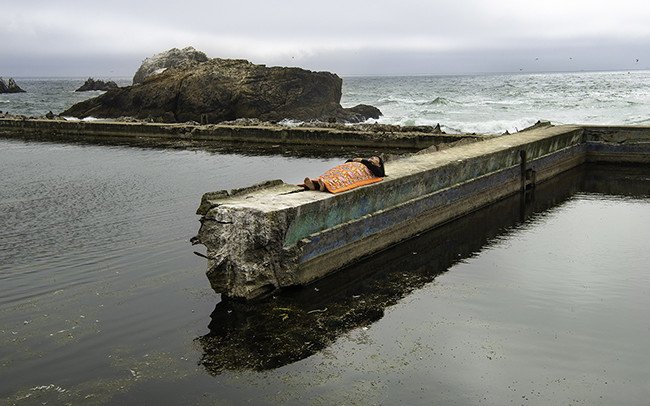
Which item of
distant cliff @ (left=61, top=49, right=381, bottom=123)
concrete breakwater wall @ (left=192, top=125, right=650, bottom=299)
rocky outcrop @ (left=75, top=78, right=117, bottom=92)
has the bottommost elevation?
concrete breakwater wall @ (left=192, top=125, right=650, bottom=299)

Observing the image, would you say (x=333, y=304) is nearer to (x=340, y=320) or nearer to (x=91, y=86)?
(x=340, y=320)

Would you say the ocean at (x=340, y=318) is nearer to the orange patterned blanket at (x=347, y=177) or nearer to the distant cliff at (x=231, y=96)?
the orange patterned blanket at (x=347, y=177)

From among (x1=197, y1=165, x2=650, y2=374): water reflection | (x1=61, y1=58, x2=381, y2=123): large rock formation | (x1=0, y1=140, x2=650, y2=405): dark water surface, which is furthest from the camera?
(x1=61, y1=58, x2=381, y2=123): large rock formation

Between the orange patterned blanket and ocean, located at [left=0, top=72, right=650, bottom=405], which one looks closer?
ocean, located at [left=0, top=72, right=650, bottom=405]

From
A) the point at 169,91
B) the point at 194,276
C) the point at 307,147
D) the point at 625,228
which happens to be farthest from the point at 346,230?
the point at 169,91

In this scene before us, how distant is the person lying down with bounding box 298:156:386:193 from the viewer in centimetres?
695

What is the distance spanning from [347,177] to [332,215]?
70 cm

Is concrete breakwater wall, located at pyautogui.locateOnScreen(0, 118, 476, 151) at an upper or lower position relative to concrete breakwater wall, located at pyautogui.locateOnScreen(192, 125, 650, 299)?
upper

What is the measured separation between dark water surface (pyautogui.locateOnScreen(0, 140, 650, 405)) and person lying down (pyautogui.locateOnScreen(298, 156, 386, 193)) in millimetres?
946

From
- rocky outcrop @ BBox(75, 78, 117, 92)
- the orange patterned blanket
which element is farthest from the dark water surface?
rocky outcrop @ BBox(75, 78, 117, 92)

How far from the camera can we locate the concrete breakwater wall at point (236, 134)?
17.5 metres

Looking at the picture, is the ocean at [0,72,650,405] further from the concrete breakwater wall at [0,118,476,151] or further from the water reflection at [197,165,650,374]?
the concrete breakwater wall at [0,118,476,151]

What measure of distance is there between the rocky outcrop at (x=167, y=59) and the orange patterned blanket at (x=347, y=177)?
51.1m

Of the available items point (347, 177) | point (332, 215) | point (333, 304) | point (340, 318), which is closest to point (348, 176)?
point (347, 177)
